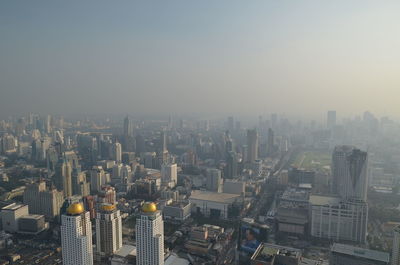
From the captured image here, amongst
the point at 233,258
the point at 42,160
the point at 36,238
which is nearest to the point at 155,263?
the point at 233,258

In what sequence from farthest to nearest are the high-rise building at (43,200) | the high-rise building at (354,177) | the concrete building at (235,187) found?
the concrete building at (235,187) < the high-rise building at (354,177) < the high-rise building at (43,200)

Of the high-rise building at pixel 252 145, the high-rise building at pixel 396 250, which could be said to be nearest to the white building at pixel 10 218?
the high-rise building at pixel 396 250

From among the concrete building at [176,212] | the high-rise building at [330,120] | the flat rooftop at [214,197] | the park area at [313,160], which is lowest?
the concrete building at [176,212]

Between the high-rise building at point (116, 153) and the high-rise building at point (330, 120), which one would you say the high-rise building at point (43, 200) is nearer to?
the high-rise building at point (116, 153)

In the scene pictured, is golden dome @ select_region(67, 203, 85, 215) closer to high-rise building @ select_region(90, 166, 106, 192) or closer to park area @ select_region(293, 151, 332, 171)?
high-rise building @ select_region(90, 166, 106, 192)

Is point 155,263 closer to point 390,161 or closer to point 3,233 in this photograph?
point 3,233

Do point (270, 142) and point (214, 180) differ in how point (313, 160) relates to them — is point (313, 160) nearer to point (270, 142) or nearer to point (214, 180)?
point (270, 142)

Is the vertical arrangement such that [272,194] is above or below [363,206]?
below
